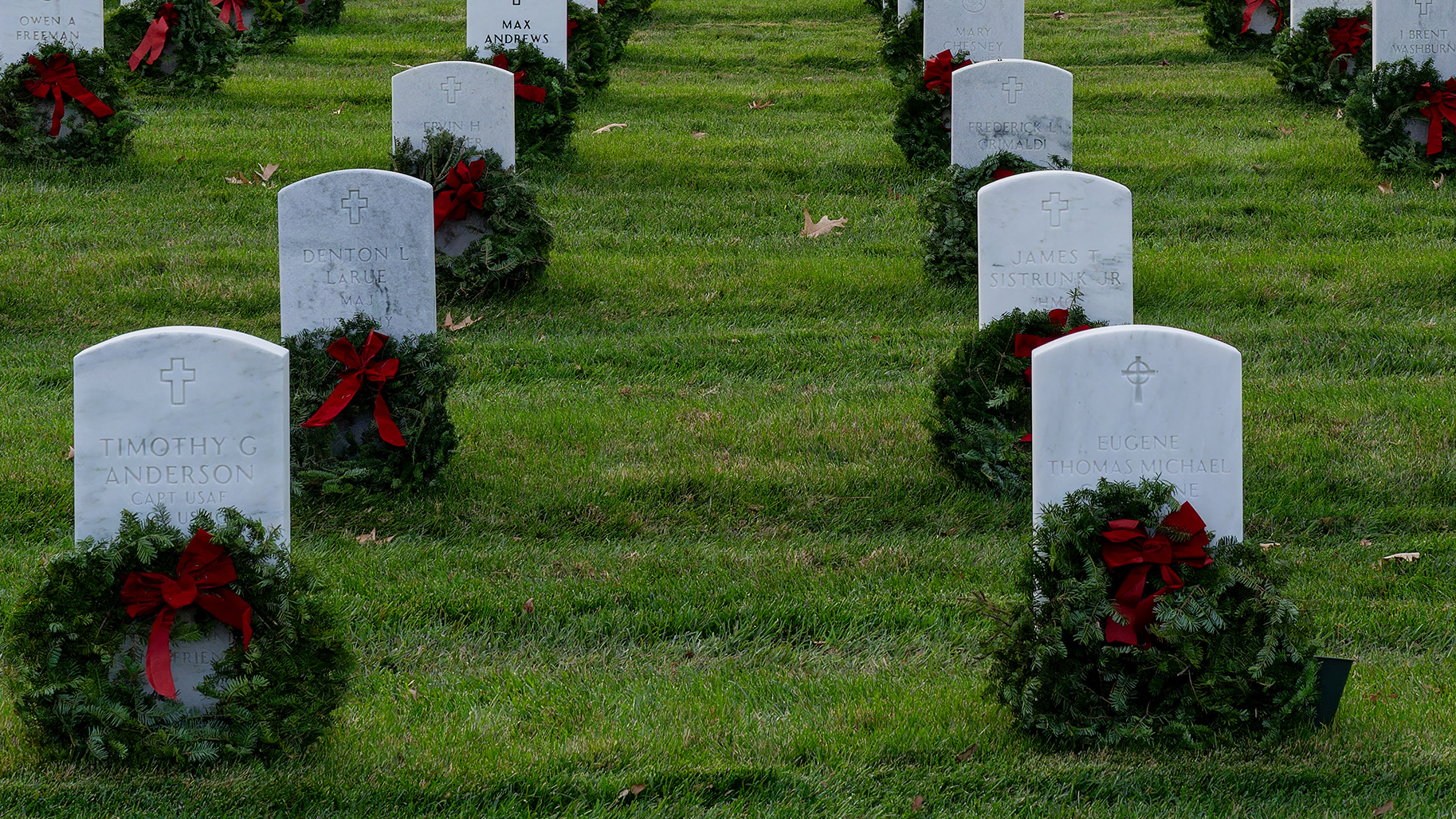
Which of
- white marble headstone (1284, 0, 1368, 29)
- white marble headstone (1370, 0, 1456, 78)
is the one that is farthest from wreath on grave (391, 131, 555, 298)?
white marble headstone (1284, 0, 1368, 29)

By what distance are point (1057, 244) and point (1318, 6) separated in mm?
7628

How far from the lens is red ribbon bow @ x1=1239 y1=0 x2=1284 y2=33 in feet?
47.5

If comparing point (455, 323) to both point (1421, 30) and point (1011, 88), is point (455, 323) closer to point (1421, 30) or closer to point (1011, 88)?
point (1011, 88)

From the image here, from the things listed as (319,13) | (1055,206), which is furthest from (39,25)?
(1055,206)

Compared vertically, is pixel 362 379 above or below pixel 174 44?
below

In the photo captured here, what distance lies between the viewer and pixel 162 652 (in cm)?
412

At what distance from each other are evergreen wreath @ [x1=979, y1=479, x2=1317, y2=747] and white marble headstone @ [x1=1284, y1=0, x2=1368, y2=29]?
9617mm

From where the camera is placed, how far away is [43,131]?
1076cm

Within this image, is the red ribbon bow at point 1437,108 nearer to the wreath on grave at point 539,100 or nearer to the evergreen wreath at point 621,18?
the wreath on grave at point 539,100

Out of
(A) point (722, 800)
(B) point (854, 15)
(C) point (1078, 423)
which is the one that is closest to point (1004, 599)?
(C) point (1078, 423)

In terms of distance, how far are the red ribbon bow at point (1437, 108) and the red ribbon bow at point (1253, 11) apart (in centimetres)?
423

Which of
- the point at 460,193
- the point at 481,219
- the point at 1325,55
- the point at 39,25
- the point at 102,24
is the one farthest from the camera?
the point at 1325,55

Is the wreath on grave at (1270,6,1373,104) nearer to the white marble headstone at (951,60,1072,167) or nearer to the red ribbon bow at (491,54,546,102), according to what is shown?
the white marble headstone at (951,60,1072,167)

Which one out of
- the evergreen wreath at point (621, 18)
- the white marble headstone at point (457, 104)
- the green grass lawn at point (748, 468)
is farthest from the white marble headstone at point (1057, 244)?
the evergreen wreath at point (621, 18)
